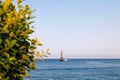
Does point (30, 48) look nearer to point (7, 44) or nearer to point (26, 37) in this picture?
point (26, 37)

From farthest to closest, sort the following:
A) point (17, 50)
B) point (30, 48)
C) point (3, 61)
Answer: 1. point (30, 48)
2. point (17, 50)
3. point (3, 61)

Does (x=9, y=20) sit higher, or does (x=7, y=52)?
(x=9, y=20)

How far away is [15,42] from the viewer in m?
8.85

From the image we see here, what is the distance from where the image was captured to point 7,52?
29.1 feet

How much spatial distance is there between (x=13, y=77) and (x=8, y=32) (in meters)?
1.24

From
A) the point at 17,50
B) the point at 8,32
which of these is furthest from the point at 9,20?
the point at 17,50

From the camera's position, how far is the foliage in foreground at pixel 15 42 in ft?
28.7

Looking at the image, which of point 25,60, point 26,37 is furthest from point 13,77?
point 26,37

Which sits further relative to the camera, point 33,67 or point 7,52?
point 33,67

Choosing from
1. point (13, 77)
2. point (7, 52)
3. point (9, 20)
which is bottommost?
point (13, 77)

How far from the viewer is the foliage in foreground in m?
8.73

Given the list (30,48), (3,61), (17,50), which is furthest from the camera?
(30,48)

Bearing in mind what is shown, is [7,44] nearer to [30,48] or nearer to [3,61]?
[3,61]

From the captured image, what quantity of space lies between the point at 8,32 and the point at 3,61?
742 millimetres
